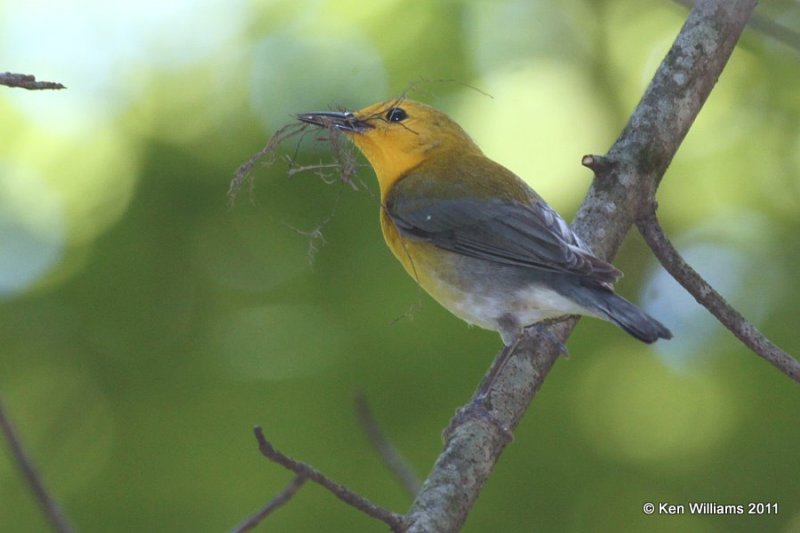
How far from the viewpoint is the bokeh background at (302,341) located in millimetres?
5078

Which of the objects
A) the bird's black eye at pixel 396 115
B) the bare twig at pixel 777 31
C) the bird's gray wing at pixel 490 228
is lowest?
the bird's gray wing at pixel 490 228

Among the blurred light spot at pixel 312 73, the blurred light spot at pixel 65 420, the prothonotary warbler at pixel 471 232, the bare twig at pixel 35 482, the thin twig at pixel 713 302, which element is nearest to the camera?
the bare twig at pixel 35 482

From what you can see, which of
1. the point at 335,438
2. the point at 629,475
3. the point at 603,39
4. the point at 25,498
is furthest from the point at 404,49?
the point at 25,498

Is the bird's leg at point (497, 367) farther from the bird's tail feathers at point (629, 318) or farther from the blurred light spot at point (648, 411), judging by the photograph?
the blurred light spot at point (648, 411)

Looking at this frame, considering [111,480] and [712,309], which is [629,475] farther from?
[111,480]

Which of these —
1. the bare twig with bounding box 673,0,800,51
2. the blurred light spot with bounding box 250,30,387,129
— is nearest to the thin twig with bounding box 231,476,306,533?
the bare twig with bounding box 673,0,800,51

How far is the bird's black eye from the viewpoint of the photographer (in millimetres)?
5246

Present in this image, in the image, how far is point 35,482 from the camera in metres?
2.51

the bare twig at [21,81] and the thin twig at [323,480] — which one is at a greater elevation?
the bare twig at [21,81]

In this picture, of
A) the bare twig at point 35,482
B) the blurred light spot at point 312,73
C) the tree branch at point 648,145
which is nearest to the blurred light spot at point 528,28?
the blurred light spot at point 312,73

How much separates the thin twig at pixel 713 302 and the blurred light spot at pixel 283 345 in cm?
191

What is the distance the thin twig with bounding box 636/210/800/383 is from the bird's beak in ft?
5.37

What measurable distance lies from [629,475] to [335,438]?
60.3 inches

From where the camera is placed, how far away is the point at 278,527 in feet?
16.6
